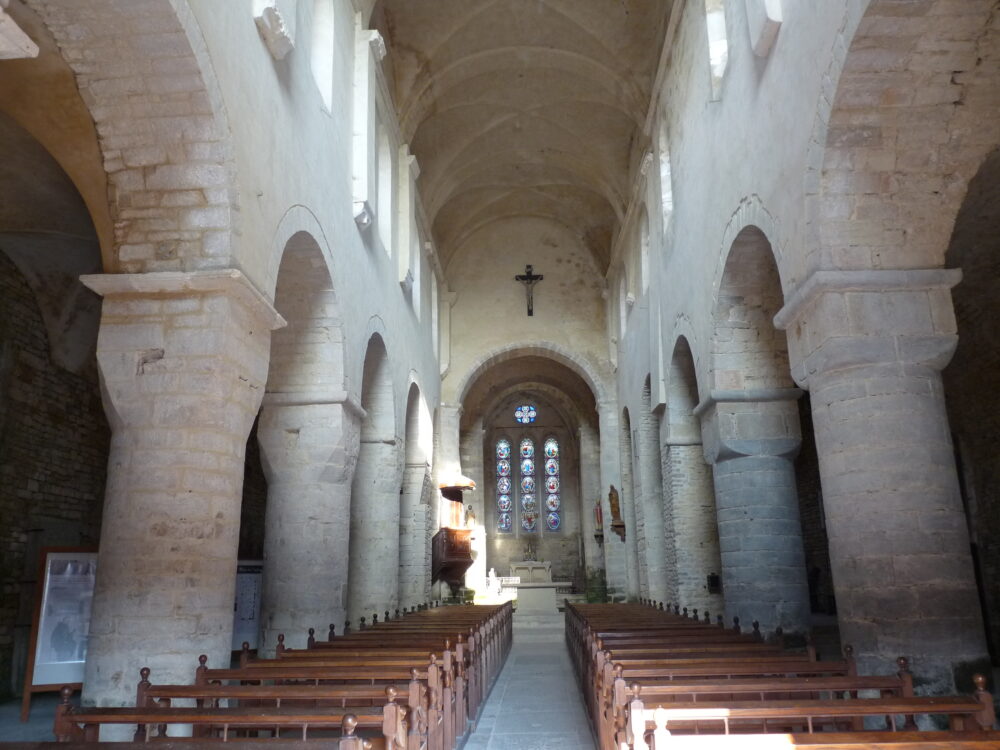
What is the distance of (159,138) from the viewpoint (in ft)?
19.7

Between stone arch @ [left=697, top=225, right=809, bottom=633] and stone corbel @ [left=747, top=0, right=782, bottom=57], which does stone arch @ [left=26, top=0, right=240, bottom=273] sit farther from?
stone arch @ [left=697, top=225, right=809, bottom=633]

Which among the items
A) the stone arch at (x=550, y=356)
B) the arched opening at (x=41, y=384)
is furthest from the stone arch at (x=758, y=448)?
the stone arch at (x=550, y=356)

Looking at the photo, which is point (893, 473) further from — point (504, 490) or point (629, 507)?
point (504, 490)

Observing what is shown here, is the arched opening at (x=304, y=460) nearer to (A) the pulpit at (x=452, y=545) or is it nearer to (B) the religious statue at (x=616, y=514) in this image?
(A) the pulpit at (x=452, y=545)

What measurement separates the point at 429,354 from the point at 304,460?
910cm

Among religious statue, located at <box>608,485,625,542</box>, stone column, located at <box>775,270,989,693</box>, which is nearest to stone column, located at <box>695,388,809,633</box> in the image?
stone column, located at <box>775,270,989,693</box>

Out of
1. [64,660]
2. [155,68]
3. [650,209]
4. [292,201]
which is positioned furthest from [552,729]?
[650,209]

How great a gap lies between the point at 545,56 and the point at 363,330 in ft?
23.3

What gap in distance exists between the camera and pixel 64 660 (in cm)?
737

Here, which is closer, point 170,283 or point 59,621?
point 170,283

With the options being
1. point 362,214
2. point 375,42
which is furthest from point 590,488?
point 375,42

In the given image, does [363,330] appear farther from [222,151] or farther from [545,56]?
[545,56]

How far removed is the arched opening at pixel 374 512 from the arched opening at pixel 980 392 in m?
7.77

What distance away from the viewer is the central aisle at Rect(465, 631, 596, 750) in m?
6.45
